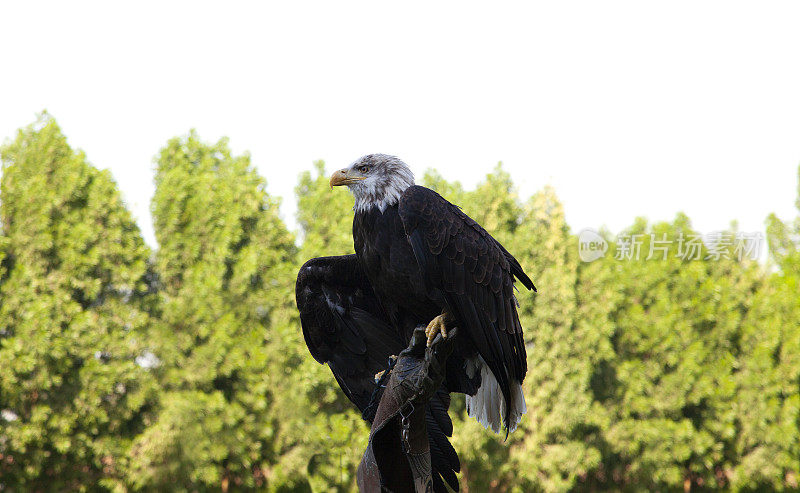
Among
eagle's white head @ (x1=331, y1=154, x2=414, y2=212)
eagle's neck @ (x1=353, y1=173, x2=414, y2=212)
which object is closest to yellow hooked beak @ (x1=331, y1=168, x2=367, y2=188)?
eagle's white head @ (x1=331, y1=154, x2=414, y2=212)

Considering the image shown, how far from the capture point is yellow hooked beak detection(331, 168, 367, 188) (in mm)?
4504

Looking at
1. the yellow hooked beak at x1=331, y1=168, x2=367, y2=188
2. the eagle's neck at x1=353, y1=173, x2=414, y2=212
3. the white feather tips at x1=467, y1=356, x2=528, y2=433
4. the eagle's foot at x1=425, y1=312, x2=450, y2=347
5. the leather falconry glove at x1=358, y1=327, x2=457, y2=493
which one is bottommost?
the leather falconry glove at x1=358, y1=327, x2=457, y2=493

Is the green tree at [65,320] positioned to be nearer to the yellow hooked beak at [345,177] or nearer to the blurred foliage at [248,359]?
the blurred foliage at [248,359]

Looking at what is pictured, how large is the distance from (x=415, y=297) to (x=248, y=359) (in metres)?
11.2

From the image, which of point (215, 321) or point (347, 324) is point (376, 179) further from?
point (215, 321)

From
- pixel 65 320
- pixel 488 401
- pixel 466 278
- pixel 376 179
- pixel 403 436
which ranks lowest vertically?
pixel 403 436

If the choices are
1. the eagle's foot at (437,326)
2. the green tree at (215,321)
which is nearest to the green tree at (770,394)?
the green tree at (215,321)

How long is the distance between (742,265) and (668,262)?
2496 millimetres

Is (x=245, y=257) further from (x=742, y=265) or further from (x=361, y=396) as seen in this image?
(x=742, y=265)

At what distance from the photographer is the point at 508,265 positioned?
4371 millimetres

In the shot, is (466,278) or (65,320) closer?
(466,278)

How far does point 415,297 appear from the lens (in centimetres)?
409

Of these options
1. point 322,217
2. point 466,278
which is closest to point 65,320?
point 322,217

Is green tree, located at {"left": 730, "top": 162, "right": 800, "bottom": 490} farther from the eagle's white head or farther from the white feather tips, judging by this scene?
the eagle's white head
